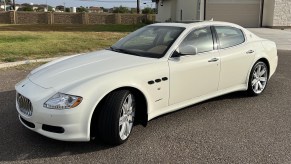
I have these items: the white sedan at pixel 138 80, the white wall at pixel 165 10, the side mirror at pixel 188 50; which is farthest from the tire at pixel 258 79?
the white wall at pixel 165 10

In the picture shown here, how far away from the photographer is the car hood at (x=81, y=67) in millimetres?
3750

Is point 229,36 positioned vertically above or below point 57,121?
above

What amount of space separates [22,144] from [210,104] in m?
3.01

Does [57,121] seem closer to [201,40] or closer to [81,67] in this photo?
[81,67]

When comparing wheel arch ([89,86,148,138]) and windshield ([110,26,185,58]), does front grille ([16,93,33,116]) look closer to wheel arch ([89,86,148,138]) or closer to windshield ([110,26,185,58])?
wheel arch ([89,86,148,138])

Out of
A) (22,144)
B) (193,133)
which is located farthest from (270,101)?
(22,144)

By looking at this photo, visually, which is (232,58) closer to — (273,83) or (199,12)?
(273,83)

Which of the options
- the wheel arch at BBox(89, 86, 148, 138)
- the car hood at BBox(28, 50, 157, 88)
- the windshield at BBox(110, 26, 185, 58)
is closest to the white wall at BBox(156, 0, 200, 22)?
the windshield at BBox(110, 26, 185, 58)

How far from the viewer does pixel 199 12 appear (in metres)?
23.9

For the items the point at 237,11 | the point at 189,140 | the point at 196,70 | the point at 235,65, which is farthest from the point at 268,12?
the point at 189,140

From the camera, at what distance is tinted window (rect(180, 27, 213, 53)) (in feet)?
15.4

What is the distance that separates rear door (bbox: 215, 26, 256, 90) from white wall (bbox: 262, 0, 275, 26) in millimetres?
18738

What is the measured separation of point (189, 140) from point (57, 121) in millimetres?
1612

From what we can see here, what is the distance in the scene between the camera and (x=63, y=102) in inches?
135
